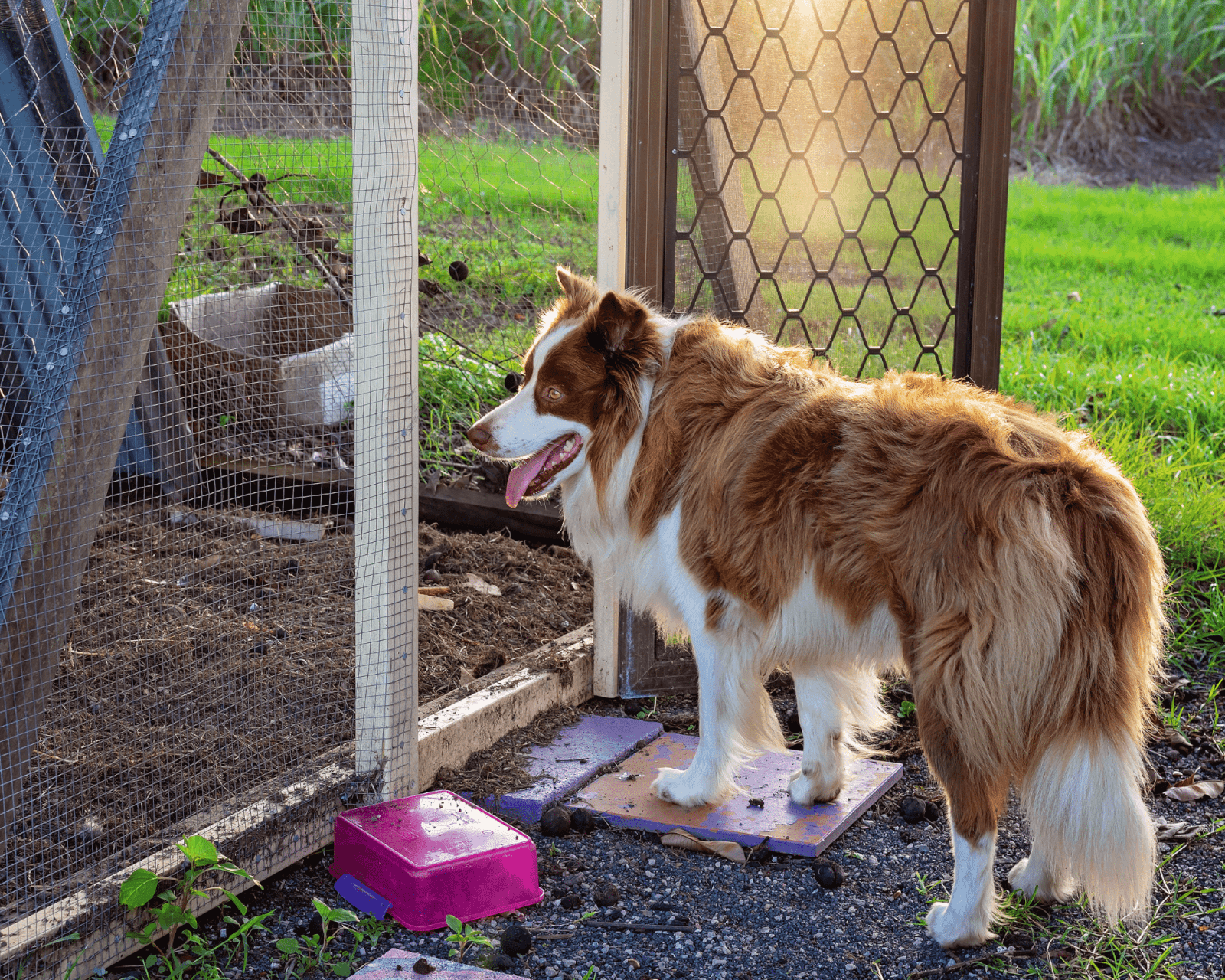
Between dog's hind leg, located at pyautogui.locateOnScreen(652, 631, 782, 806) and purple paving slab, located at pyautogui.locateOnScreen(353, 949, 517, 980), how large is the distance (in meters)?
0.88

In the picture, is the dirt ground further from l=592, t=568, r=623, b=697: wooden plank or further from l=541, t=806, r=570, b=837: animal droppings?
l=541, t=806, r=570, b=837: animal droppings

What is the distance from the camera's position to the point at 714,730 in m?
3.01

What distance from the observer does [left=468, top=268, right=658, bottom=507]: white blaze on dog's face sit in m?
2.89

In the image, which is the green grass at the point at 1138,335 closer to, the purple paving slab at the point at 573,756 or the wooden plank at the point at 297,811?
the purple paving slab at the point at 573,756

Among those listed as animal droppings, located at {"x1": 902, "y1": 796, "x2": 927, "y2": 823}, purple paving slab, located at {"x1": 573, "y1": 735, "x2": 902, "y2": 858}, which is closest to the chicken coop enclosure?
purple paving slab, located at {"x1": 573, "y1": 735, "x2": 902, "y2": 858}

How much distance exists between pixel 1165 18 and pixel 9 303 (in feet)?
35.7

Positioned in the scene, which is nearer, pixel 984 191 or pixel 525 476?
pixel 525 476

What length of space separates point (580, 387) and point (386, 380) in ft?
1.63

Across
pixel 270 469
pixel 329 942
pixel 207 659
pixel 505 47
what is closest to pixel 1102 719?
pixel 329 942

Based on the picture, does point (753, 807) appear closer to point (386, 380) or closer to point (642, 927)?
point (642, 927)

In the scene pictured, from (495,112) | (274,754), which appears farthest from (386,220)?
(495,112)

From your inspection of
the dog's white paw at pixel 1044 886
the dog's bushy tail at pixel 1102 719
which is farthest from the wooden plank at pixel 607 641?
the dog's bushy tail at pixel 1102 719

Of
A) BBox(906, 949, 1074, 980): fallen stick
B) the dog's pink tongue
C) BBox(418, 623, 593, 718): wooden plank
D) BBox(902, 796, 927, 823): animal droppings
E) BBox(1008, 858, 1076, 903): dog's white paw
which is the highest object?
the dog's pink tongue

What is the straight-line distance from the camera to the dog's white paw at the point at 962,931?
2.47 m
